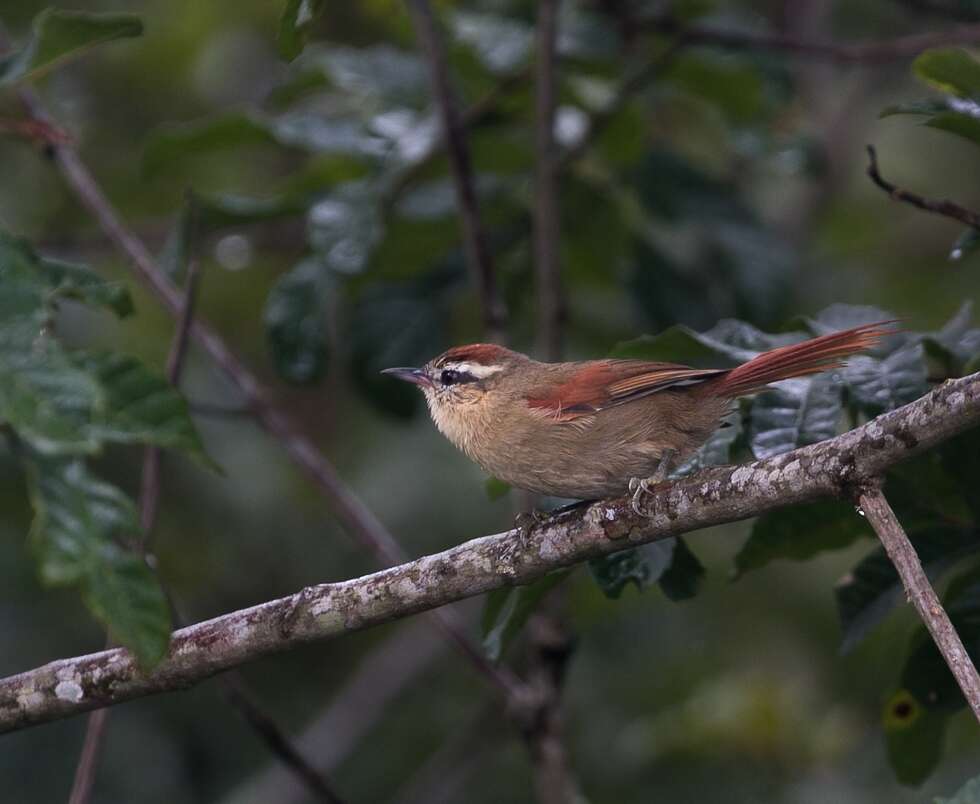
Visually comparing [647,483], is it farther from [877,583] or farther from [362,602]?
[362,602]

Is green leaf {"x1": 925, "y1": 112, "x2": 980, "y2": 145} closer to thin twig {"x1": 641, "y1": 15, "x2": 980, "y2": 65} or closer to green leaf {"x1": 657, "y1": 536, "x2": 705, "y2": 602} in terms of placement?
green leaf {"x1": 657, "y1": 536, "x2": 705, "y2": 602}

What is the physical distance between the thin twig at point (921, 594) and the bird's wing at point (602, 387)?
126cm

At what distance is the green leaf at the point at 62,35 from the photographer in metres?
3.37

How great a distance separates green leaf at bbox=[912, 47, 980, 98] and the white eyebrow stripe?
1891 millimetres

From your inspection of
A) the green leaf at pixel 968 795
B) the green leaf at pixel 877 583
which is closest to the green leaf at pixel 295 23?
the green leaf at pixel 877 583

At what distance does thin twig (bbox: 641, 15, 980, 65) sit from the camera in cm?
514

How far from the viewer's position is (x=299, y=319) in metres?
4.93

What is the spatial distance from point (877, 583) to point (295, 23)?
85.4 inches

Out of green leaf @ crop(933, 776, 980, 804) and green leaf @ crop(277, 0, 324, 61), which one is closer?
green leaf @ crop(933, 776, 980, 804)

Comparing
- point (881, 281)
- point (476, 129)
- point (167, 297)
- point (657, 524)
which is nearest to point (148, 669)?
point (657, 524)

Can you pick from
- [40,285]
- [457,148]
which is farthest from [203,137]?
[40,285]

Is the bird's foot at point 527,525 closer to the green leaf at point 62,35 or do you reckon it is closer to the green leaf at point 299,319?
the green leaf at point 299,319

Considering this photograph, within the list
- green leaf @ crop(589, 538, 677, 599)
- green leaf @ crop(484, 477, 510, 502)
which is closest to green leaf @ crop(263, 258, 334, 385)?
green leaf @ crop(484, 477, 510, 502)

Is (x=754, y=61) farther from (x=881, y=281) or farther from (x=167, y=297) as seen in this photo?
(x=167, y=297)
